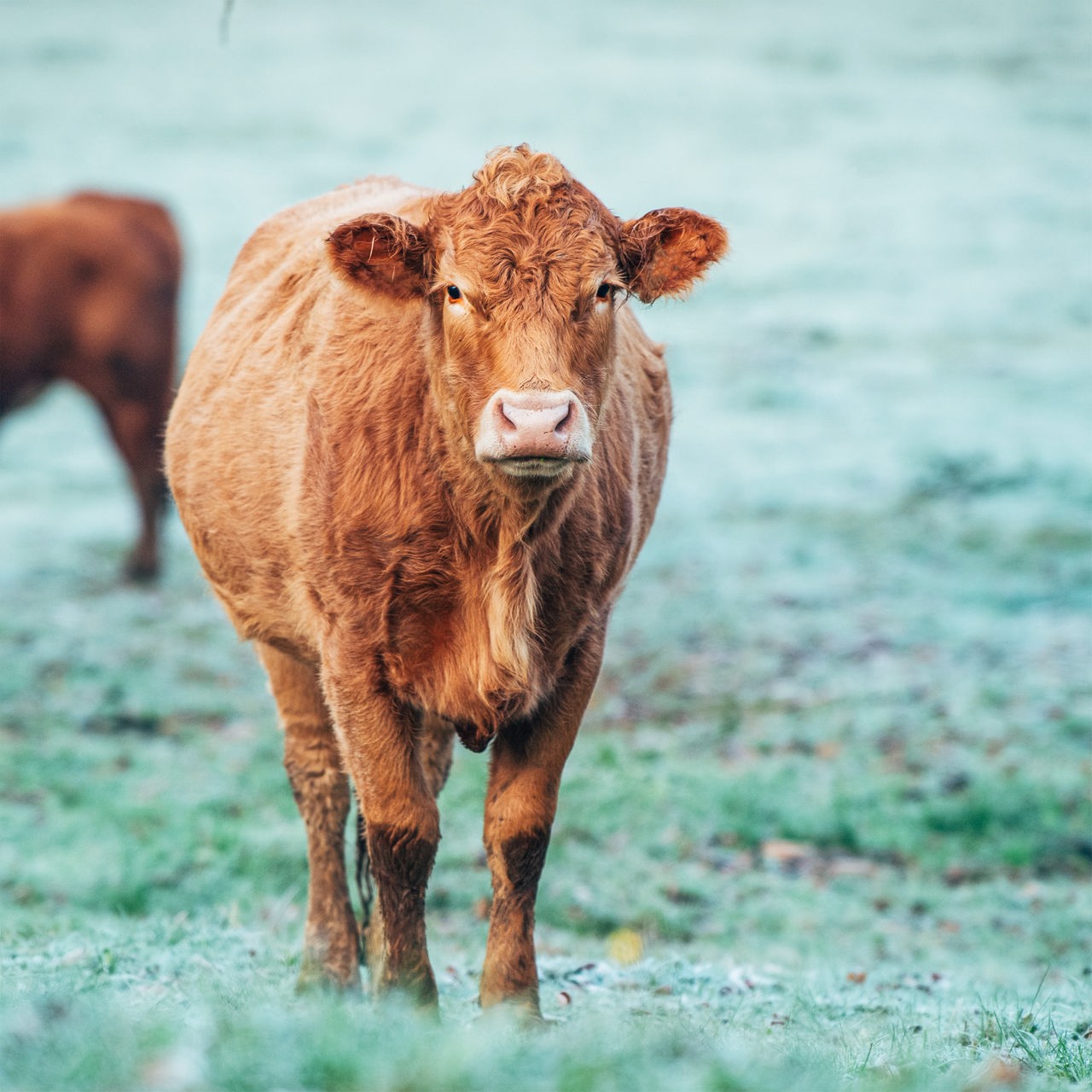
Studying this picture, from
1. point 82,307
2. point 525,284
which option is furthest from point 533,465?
point 82,307

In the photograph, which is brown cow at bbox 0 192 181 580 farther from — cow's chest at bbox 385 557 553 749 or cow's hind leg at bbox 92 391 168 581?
cow's chest at bbox 385 557 553 749

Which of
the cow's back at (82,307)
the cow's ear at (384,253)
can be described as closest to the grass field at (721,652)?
the cow's back at (82,307)

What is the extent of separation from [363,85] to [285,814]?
88.6 ft

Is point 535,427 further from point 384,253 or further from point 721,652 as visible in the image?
point 721,652

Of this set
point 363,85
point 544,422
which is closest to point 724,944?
point 544,422

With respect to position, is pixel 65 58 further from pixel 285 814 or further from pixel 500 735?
pixel 500 735

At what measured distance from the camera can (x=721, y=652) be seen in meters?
12.3

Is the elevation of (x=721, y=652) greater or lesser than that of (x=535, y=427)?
lesser

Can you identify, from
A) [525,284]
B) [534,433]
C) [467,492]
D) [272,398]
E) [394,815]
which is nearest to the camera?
[534,433]

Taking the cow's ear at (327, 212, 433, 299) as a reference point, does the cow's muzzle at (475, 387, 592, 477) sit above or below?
below

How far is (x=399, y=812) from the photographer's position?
15.9ft

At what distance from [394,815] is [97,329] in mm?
11639

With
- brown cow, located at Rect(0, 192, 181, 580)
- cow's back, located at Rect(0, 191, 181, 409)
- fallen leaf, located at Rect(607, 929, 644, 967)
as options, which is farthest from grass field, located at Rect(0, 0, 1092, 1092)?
cow's back, located at Rect(0, 191, 181, 409)

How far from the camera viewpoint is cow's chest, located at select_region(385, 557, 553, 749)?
4.57 metres
